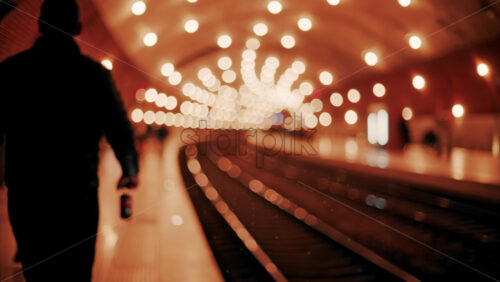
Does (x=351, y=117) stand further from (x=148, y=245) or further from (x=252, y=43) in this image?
(x=148, y=245)

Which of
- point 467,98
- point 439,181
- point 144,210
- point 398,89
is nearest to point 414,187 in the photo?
point 439,181

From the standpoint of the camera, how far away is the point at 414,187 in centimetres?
1206

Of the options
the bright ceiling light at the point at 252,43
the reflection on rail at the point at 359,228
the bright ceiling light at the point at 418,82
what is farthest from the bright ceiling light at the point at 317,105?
the reflection on rail at the point at 359,228

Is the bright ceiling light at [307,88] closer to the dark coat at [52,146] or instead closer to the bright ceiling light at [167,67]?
the bright ceiling light at [167,67]

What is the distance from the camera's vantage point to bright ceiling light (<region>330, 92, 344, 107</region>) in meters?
32.5

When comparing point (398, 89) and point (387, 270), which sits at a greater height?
point (398, 89)

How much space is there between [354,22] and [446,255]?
15613mm

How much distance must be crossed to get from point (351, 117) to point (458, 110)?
10970mm

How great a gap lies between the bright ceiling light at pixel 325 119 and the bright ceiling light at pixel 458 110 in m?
15.3

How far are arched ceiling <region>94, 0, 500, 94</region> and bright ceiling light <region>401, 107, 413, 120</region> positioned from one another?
222 centimetres

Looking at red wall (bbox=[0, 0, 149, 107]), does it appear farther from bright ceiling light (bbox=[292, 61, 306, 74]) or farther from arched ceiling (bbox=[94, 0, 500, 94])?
bright ceiling light (bbox=[292, 61, 306, 74])

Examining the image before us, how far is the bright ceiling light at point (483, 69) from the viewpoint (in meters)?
16.0

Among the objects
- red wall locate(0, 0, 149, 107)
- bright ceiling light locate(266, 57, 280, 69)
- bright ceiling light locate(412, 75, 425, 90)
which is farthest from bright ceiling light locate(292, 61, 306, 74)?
bright ceiling light locate(412, 75, 425, 90)

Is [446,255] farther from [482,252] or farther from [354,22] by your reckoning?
[354,22]
